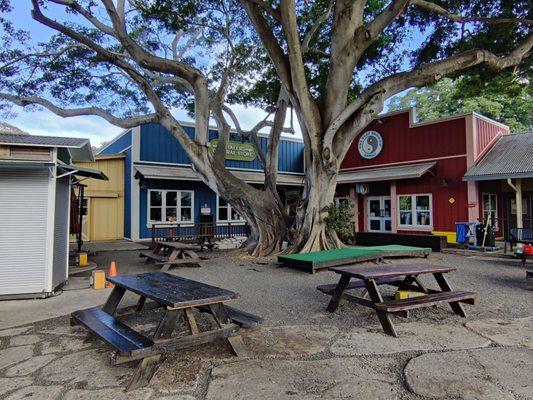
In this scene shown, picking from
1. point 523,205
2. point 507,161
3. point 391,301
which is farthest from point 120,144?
point 523,205

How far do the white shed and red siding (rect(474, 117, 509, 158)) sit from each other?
13.2 m

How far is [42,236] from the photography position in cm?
582

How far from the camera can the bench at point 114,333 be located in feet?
9.09

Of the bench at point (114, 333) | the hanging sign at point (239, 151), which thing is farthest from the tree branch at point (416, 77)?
→ the hanging sign at point (239, 151)

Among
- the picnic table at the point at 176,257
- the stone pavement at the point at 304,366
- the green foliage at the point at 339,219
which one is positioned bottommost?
the stone pavement at the point at 304,366

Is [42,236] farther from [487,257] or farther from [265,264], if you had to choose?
[487,257]

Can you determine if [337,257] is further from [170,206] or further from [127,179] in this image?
[127,179]

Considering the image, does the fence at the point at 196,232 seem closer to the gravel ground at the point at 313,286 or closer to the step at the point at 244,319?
the gravel ground at the point at 313,286

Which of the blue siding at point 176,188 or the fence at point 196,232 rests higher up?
the blue siding at point 176,188

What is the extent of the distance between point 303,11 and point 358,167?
7.55 meters

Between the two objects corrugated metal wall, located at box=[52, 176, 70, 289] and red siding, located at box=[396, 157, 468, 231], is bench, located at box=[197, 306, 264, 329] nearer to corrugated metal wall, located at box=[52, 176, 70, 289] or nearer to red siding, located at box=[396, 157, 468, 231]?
corrugated metal wall, located at box=[52, 176, 70, 289]

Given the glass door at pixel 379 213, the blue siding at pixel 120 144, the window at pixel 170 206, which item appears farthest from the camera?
the blue siding at pixel 120 144

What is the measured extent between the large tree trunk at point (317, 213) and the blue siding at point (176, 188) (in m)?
8.05

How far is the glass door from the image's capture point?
15259 mm
